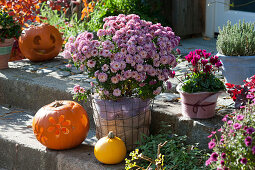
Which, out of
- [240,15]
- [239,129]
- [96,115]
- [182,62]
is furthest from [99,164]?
[240,15]

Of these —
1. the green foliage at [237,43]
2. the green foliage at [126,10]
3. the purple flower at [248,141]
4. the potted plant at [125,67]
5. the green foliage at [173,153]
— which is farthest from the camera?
the green foliage at [126,10]

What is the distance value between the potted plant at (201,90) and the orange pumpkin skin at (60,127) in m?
0.88

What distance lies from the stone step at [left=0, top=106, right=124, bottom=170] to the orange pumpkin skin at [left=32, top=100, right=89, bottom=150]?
90 mm

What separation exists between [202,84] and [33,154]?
4.97 feet

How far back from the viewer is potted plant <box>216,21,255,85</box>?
3848mm

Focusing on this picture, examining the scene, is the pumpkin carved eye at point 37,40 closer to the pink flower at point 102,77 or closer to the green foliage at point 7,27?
the green foliage at point 7,27

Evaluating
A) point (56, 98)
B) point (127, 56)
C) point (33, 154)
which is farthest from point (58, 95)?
point (127, 56)

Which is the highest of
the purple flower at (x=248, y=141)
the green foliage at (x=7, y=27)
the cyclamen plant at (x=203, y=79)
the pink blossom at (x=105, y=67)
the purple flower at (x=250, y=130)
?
the green foliage at (x=7, y=27)

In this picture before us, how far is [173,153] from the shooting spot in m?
3.14

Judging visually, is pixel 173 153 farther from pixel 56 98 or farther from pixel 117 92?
pixel 56 98

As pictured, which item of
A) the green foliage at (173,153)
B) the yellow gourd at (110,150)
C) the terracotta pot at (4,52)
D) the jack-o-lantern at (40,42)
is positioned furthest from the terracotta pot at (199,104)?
the terracotta pot at (4,52)

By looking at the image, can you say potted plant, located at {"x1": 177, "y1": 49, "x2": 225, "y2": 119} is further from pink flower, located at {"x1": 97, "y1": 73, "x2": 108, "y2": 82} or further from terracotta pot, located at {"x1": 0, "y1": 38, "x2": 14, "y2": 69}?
terracotta pot, located at {"x1": 0, "y1": 38, "x2": 14, "y2": 69}

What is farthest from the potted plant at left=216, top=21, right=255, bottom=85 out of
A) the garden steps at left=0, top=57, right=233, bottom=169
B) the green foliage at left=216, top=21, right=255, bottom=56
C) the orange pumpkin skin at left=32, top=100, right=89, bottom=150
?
the orange pumpkin skin at left=32, top=100, right=89, bottom=150

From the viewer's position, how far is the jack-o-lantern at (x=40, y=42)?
16.5ft
